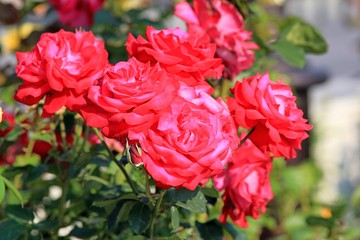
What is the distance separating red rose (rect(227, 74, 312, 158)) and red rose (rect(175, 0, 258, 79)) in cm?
29

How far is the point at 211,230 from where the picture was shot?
154 centimetres

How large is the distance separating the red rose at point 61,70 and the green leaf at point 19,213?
1.05 feet

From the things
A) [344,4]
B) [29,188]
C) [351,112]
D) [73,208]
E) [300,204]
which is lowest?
[344,4]

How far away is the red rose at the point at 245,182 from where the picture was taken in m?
1.47

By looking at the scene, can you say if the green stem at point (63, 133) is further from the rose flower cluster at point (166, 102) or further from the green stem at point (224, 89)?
the green stem at point (224, 89)

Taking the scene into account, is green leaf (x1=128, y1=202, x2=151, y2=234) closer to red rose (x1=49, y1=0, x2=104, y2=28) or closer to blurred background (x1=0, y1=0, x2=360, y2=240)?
blurred background (x1=0, y1=0, x2=360, y2=240)

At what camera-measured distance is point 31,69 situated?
4.25 feet

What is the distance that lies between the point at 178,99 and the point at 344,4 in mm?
7829

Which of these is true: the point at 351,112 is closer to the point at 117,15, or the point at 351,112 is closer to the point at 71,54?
the point at 117,15

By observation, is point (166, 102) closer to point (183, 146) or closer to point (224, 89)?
point (183, 146)

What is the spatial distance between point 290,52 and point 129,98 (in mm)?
752


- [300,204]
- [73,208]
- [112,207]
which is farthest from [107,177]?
[300,204]

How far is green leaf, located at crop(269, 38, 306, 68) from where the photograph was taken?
6.00 ft

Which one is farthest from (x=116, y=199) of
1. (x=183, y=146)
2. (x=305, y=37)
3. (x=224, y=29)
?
(x=305, y=37)
